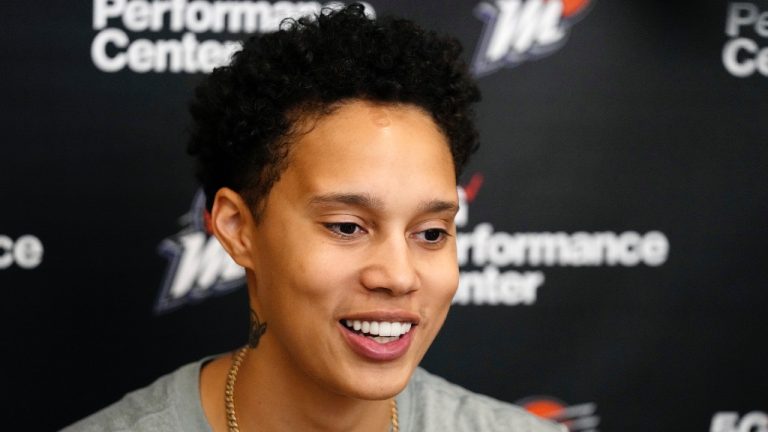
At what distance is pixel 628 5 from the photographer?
2152 mm

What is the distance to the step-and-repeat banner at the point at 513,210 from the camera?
1.99m

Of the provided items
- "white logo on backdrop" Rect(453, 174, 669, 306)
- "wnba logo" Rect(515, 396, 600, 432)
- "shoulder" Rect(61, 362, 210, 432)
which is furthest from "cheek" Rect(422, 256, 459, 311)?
"wnba logo" Rect(515, 396, 600, 432)

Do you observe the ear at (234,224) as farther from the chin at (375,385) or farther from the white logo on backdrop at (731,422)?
the white logo on backdrop at (731,422)

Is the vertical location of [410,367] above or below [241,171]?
below

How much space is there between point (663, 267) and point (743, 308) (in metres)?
0.21

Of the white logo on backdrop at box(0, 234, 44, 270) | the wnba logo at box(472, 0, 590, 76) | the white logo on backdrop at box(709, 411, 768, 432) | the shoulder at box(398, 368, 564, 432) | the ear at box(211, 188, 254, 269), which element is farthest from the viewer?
the white logo on backdrop at box(709, 411, 768, 432)

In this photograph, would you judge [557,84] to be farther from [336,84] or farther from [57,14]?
[57,14]

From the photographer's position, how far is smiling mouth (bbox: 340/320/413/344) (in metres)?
1.39

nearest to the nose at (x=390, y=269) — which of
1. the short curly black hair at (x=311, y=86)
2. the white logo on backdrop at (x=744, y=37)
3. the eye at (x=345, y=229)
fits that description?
the eye at (x=345, y=229)

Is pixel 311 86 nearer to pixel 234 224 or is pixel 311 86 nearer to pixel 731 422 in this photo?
pixel 234 224

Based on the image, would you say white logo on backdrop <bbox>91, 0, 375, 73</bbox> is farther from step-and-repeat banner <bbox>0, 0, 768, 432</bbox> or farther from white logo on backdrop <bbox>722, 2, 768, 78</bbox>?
white logo on backdrop <bbox>722, 2, 768, 78</bbox>

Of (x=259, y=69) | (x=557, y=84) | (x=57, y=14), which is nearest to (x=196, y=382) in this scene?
(x=259, y=69)

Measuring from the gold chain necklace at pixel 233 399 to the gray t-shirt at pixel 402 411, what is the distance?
1 centimetres

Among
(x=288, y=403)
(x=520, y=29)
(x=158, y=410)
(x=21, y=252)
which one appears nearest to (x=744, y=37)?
(x=520, y=29)
